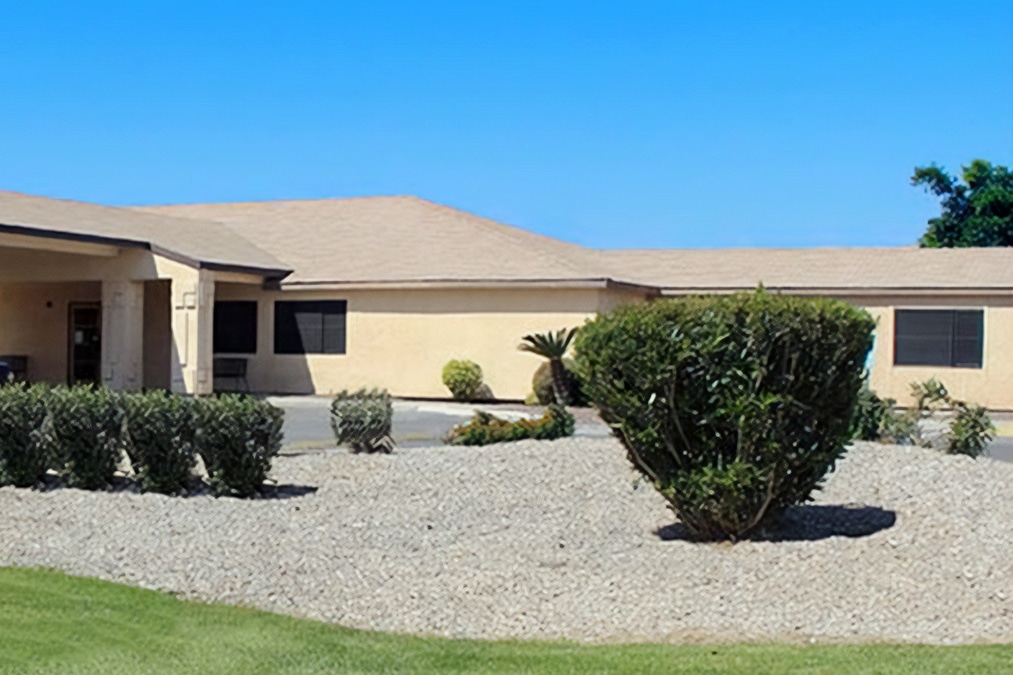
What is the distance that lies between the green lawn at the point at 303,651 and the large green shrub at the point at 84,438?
12.1 ft

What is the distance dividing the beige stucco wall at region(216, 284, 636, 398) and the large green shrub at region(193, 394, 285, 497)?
16.0 meters

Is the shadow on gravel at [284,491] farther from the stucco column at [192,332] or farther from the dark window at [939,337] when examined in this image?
the dark window at [939,337]

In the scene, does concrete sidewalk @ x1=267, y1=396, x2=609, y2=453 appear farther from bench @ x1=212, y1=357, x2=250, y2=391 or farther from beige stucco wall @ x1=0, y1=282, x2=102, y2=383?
beige stucco wall @ x1=0, y1=282, x2=102, y2=383

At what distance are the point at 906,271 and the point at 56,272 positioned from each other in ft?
63.8

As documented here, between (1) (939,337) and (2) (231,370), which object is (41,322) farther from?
(1) (939,337)

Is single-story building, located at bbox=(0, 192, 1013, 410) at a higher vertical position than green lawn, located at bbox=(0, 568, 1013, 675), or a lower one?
higher

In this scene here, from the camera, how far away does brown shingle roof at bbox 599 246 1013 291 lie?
3009cm

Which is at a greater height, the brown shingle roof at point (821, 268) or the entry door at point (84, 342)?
the brown shingle roof at point (821, 268)

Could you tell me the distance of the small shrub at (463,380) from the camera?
28656 mm

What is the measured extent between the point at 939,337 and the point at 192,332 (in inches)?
644

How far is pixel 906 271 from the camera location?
102 ft

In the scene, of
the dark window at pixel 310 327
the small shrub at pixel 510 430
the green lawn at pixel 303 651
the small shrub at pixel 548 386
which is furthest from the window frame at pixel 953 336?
the green lawn at pixel 303 651

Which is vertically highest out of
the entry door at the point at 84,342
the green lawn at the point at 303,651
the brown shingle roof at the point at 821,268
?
the brown shingle roof at the point at 821,268

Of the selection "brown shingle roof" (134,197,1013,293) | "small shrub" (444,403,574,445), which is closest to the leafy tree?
"brown shingle roof" (134,197,1013,293)
